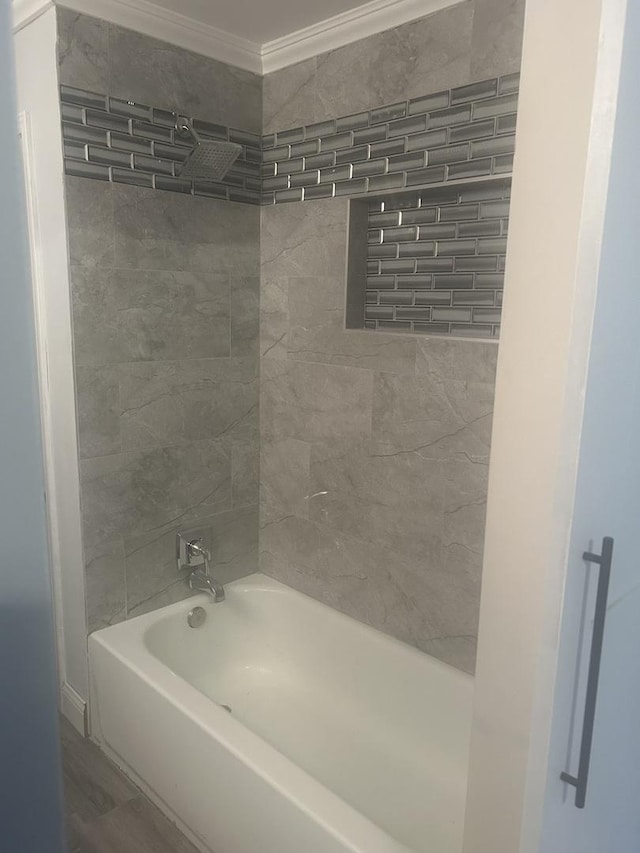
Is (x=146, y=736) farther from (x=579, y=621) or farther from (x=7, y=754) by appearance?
(x=7, y=754)

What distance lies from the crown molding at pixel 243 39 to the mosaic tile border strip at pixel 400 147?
0.83 feet

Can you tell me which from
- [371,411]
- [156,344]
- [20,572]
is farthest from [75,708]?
[20,572]

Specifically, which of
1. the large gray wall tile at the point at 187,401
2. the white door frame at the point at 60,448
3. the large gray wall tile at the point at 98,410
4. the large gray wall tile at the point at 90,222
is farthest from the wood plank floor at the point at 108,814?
the large gray wall tile at the point at 90,222

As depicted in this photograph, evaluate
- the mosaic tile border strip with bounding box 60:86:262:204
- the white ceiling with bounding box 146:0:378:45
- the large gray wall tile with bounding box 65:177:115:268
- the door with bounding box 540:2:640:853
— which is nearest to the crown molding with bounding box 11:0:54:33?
the mosaic tile border strip with bounding box 60:86:262:204

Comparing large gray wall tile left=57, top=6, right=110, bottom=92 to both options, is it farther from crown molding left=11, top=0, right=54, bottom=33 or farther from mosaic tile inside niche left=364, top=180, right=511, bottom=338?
mosaic tile inside niche left=364, top=180, right=511, bottom=338

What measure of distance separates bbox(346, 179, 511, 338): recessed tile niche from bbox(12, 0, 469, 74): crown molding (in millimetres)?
544

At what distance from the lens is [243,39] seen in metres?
2.36

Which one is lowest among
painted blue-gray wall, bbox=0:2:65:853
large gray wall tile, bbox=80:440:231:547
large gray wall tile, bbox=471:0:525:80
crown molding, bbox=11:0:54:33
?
large gray wall tile, bbox=80:440:231:547

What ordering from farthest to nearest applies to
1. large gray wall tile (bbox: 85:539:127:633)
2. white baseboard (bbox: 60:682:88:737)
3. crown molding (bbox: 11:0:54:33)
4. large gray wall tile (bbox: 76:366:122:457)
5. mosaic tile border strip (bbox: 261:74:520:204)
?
white baseboard (bbox: 60:682:88:737) < large gray wall tile (bbox: 85:539:127:633) < large gray wall tile (bbox: 76:366:122:457) < crown molding (bbox: 11:0:54:33) < mosaic tile border strip (bbox: 261:74:520:204)

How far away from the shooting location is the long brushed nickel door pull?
3.29ft

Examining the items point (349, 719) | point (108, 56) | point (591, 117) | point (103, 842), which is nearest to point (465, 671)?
point (349, 719)

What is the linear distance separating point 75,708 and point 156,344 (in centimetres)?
145

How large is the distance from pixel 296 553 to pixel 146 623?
659mm

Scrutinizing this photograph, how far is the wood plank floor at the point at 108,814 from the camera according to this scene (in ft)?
6.39
